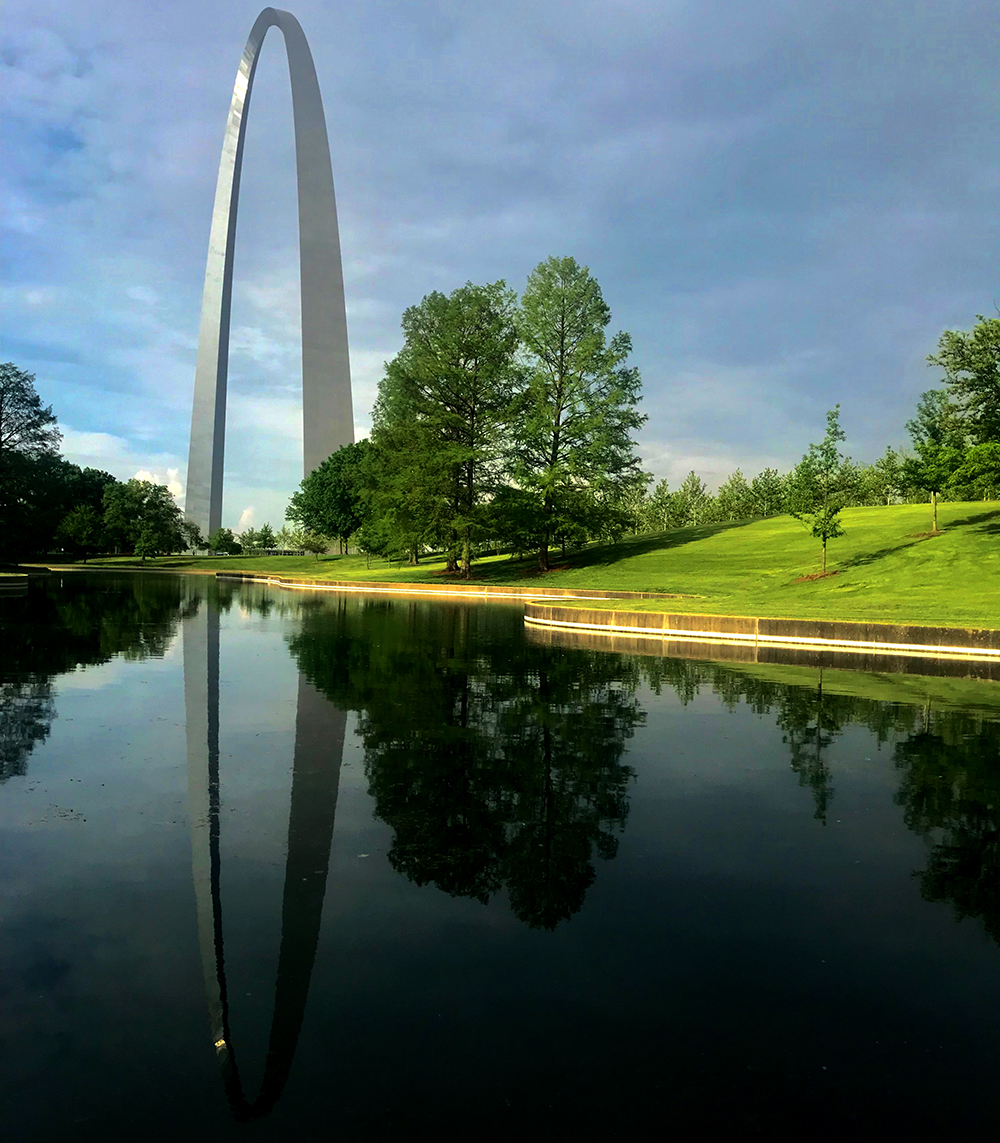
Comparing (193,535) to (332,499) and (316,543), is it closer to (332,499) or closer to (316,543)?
(316,543)

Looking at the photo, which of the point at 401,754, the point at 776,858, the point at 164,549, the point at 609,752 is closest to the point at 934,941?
the point at 776,858

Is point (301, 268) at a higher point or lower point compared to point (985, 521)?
higher

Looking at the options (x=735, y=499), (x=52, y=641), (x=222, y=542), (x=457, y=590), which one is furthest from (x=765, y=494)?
(x=52, y=641)

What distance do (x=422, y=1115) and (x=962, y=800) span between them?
5909mm

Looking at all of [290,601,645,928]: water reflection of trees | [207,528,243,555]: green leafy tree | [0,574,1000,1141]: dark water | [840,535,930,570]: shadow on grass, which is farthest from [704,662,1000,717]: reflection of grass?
[207,528,243,555]: green leafy tree

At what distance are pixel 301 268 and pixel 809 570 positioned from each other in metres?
53.6

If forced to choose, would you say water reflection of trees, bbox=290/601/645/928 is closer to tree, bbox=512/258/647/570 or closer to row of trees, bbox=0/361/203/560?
tree, bbox=512/258/647/570

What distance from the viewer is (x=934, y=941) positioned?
451 centimetres

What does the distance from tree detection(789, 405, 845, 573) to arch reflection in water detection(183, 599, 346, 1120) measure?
27815 millimetres

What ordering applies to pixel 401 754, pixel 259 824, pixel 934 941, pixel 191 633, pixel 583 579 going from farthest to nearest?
pixel 583 579 → pixel 191 633 → pixel 401 754 → pixel 259 824 → pixel 934 941

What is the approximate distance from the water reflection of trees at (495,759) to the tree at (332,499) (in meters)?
63.0

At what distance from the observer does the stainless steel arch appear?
66.9m

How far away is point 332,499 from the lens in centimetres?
8006

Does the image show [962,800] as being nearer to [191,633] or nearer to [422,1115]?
[422,1115]
